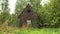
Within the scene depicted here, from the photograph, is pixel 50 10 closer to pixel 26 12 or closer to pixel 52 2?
pixel 52 2

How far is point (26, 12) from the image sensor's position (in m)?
48.6

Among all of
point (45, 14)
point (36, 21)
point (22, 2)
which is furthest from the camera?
point (22, 2)

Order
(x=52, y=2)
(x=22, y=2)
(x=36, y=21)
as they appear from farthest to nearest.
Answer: (x=22, y=2), (x=36, y=21), (x=52, y=2)

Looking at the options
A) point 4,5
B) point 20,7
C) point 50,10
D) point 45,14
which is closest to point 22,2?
point 20,7

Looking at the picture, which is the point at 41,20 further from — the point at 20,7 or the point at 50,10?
the point at 20,7

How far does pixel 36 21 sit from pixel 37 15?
202 cm

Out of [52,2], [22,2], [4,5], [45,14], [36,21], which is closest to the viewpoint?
[52,2]

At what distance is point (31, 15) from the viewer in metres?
48.6

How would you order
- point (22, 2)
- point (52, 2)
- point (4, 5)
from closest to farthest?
point (52, 2), point (4, 5), point (22, 2)

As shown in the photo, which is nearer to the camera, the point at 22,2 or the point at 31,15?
the point at 31,15

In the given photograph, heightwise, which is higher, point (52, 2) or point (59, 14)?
point (52, 2)

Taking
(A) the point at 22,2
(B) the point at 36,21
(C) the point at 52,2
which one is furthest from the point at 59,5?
(A) the point at 22,2

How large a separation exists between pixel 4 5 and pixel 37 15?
12.6 m

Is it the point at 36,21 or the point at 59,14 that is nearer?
the point at 59,14
